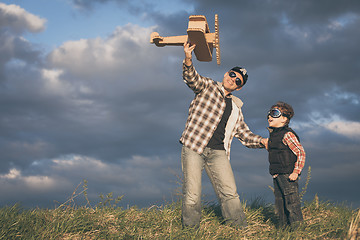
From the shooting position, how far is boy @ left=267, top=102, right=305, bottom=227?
5789mm

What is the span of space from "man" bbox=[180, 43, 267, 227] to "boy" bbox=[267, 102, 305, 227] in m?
0.68

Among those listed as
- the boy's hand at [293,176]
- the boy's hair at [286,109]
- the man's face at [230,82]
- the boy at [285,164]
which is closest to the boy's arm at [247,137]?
the boy at [285,164]

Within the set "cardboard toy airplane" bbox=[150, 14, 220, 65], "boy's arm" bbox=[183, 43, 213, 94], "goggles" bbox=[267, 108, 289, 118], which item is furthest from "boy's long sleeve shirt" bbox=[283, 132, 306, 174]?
"cardboard toy airplane" bbox=[150, 14, 220, 65]

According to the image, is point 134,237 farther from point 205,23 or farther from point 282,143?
point 205,23

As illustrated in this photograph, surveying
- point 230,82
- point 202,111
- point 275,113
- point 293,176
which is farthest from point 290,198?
point 230,82

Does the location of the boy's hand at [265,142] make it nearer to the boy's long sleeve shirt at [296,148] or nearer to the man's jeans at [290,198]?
the boy's long sleeve shirt at [296,148]

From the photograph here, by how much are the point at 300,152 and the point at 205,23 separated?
249cm

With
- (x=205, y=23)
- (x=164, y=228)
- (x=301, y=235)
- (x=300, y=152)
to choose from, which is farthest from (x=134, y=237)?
(x=205, y=23)

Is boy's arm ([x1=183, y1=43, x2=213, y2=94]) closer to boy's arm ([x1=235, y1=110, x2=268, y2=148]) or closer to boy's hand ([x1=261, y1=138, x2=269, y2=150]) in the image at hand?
boy's arm ([x1=235, y1=110, x2=268, y2=148])

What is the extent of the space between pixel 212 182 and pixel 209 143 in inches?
25.9

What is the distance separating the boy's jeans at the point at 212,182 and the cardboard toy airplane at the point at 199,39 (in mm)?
1556

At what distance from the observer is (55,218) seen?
5.46m

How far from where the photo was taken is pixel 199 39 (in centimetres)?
559

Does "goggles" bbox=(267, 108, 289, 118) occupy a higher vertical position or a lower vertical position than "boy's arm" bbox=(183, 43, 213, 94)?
lower
